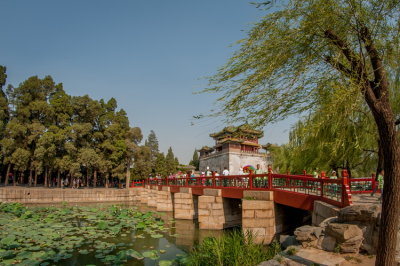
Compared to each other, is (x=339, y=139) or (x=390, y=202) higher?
(x=339, y=139)

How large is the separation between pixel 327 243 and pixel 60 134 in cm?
2906

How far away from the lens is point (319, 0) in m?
3.66

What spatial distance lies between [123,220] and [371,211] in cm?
1248

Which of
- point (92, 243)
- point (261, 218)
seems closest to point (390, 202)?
point (261, 218)

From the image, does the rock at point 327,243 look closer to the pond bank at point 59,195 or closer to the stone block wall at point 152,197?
the stone block wall at point 152,197

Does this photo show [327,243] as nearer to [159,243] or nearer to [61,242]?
[159,243]

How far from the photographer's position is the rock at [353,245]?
534cm

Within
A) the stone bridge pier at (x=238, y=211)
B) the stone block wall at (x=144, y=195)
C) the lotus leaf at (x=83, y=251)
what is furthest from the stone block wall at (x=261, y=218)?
the stone block wall at (x=144, y=195)

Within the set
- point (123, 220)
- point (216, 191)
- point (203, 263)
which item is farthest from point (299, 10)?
A: point (123, 220)

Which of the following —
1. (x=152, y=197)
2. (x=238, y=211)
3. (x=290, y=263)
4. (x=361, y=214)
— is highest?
(x=361, y=214)

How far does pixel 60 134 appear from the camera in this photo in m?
29.2

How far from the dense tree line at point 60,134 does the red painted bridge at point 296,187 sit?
17.9 metres

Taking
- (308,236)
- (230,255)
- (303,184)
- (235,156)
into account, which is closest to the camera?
(308,236)

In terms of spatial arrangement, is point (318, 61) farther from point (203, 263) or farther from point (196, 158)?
point (196, 158)
